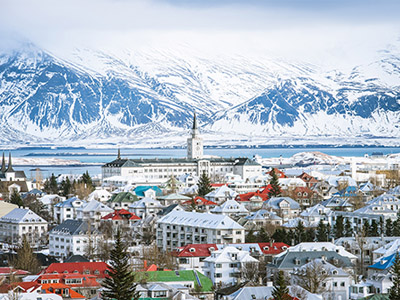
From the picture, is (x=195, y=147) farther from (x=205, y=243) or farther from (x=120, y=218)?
(x=205, y=243)

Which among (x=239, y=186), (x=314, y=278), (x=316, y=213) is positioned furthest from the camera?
(x=239, y=186)

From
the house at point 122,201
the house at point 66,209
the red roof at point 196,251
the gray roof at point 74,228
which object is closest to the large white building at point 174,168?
the house at point 122,201

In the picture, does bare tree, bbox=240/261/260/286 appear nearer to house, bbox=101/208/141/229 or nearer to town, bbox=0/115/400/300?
town, bbox=0/115/400/300

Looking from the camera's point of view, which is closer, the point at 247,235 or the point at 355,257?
the point at 355,257

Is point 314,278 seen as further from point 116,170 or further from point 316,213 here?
point 116,170

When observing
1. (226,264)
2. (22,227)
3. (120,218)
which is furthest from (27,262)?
(120,218)

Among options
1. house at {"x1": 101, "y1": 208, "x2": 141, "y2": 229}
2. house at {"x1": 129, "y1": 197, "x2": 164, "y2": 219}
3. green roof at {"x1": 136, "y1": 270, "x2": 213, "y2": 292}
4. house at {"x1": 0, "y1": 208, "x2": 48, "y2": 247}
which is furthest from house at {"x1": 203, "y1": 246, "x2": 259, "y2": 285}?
house at {"x1": 129, "y1": 197, "x2": 164, "y2": 219}

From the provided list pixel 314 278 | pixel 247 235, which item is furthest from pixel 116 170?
pixel 314 278
